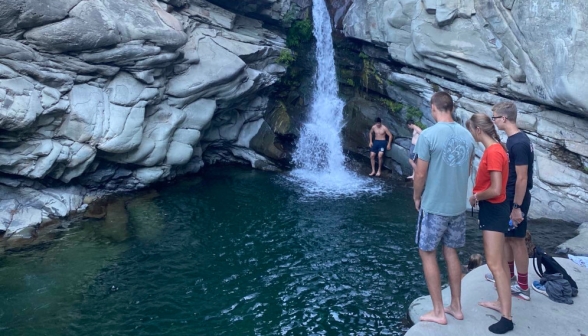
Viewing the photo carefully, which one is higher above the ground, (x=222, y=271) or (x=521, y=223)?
(x=521, y=223)

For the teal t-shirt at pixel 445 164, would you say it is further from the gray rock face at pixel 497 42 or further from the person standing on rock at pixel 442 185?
the gray rock face at pixel 497 42

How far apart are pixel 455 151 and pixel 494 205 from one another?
2.70 ft

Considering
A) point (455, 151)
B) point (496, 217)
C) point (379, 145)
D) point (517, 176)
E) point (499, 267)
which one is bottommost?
point (379, 145)

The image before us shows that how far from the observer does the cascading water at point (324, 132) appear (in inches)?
631

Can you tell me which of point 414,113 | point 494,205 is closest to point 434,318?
Answer: point 494,205

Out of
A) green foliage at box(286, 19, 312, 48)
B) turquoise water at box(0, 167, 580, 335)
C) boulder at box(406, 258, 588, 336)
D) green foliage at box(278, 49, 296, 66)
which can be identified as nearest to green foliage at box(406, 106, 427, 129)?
turquoise water at box(0, 167, 580, 335)

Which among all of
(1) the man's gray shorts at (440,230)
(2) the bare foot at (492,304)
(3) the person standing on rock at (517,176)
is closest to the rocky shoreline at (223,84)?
(3) the person standing on rock at (517,176)

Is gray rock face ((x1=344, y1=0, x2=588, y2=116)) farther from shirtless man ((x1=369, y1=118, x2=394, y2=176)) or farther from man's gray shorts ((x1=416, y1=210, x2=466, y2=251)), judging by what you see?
man's gray shorts ((x1=416, y1=210, x2=466, y2=251))

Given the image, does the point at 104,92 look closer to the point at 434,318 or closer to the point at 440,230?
the point at 440,230

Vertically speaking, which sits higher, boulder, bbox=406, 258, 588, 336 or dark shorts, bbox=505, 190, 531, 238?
dark shorts, bbox=505, 190, 531, 238

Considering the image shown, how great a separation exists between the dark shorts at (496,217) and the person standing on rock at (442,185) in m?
0.33

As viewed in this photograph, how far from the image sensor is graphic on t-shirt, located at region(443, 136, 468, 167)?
517 cm

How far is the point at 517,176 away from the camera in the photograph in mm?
5645

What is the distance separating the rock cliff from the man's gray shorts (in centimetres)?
762
